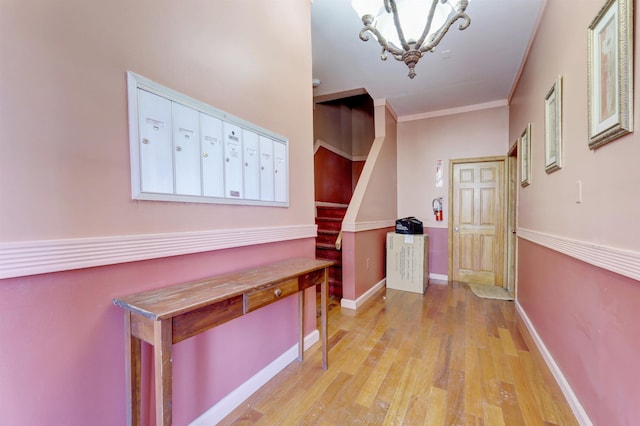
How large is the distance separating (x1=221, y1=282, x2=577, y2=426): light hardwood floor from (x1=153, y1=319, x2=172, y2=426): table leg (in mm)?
684

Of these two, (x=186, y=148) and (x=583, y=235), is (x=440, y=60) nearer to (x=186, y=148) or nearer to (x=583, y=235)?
(x=583, y=235)

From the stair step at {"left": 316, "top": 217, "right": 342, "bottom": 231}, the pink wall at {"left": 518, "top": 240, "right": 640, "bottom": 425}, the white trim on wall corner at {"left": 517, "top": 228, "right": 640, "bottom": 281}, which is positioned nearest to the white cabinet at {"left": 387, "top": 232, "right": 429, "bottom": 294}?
the stair step at {"left": 316, "top": 217, "right": 342, "bottom": 231}

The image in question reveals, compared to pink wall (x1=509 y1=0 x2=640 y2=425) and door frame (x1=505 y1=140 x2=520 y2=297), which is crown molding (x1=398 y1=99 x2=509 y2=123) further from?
pink wall (x1=509 y1=0 x2=640 y2=425)

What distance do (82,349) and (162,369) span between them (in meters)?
0.31

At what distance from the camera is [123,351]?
1.04 m

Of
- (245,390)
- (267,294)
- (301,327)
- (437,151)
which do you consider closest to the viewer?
(267,294)

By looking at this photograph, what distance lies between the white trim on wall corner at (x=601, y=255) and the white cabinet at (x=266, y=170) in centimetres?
176

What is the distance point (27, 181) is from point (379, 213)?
11.6 feet

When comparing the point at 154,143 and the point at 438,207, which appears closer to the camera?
the point at 154,143

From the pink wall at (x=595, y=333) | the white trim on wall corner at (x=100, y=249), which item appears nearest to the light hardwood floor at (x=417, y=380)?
the pink wall at (x=595, y=333)

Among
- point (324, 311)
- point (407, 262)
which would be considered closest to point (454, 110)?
point (407, 262)

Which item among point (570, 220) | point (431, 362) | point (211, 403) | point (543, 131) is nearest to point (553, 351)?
point (431, 362)

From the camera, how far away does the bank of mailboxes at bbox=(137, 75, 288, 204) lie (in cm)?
113

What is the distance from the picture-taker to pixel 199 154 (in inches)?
52.4
